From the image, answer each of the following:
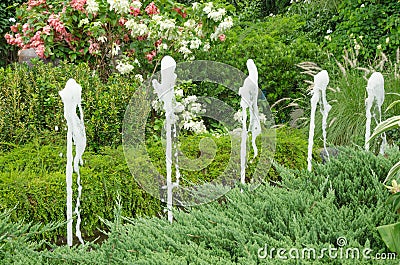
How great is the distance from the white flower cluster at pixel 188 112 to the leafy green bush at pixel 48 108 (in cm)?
37

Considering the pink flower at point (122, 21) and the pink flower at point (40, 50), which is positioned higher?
the pink flower at point (122, 21)

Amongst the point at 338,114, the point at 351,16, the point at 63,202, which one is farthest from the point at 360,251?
the point at 351,16

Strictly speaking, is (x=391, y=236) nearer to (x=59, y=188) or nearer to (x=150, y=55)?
(x=59, y=188)

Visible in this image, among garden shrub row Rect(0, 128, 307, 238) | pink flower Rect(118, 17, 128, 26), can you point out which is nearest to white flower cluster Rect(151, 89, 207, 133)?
garden shrub row Rect(0, 128, 307, 238)

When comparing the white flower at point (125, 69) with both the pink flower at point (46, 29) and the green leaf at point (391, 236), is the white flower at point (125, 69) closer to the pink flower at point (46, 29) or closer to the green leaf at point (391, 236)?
the pink flower at point (46, 29)

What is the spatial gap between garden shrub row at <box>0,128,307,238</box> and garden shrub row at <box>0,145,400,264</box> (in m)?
0.81

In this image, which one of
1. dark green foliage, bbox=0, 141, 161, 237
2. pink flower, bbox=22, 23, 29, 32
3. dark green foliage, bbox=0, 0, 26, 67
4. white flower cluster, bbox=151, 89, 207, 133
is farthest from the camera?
dark green foliage, bbox=0, 0, 26, 67

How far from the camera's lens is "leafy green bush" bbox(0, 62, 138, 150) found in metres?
4.35

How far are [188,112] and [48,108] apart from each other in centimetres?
121

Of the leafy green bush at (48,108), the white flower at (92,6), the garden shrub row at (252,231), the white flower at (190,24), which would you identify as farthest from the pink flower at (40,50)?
the garden shrub row at (252,231)

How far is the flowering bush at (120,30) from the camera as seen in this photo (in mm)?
5277

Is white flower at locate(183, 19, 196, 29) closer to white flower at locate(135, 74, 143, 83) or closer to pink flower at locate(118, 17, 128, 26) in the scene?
pink flower at locate(118, 17, 128, 26)

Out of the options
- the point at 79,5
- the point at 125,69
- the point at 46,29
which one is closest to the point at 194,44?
the point at 125,69

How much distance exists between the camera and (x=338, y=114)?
495cm
